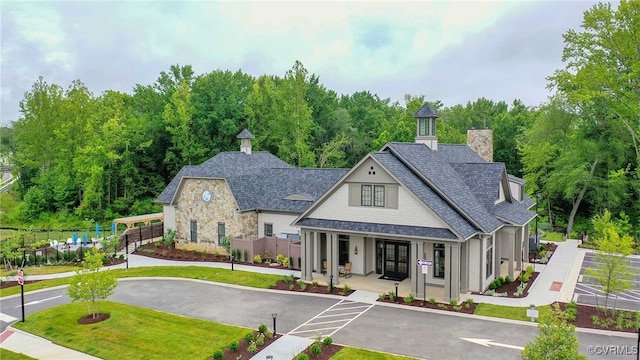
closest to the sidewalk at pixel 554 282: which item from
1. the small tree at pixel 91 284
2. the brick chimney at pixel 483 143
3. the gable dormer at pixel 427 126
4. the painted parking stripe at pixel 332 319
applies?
the painted parking stripe at pixel 332 319

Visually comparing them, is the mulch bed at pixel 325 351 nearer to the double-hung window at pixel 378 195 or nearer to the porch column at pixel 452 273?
the porch column at pixel 452 273

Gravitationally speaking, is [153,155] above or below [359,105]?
below

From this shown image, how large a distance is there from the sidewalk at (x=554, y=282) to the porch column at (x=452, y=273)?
1.20m

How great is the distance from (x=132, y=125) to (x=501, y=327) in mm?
47847

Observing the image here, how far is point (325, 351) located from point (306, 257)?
345 inches

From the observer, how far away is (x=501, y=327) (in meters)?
17.4

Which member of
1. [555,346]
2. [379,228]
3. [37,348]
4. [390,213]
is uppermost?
[390,213]

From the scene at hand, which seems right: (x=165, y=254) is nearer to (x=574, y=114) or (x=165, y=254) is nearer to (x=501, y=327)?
(x=501, y=327)

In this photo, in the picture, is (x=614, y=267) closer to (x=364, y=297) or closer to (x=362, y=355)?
(x=364, y=297)

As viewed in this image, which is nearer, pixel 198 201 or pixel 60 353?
pixel 60 353

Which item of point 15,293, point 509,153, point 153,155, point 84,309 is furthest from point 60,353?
point 509,153

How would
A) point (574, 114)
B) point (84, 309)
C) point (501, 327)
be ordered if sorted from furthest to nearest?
point (574, 114), point (84, 309), point (501, 327)

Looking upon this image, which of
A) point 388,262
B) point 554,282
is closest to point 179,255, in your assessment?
point 388,262

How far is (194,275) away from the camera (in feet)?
84.7
